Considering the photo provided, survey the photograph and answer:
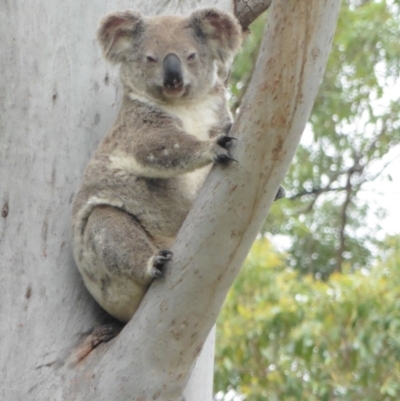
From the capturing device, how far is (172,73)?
320cm

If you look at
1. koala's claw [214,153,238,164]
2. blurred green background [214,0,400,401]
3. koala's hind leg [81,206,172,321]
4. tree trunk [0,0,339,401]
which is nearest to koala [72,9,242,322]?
koala's hind leg [81,206,172,321]

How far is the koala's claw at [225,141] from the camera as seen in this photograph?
252 cm

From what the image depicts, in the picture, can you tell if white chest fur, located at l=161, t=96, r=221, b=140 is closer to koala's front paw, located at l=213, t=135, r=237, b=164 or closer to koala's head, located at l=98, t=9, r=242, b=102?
koala's head, located at l=98, t=9, r=242, b=102

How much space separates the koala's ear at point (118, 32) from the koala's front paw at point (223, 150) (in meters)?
0.98

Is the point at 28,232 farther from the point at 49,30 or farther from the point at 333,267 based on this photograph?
the point at 333,267

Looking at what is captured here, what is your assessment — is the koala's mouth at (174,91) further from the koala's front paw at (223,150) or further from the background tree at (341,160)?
the background tree at (341,160)

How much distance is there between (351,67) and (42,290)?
7.40 meters

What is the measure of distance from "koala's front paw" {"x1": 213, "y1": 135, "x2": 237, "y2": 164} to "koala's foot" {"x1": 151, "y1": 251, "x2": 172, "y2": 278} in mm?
375

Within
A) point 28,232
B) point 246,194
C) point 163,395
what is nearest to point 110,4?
point 28,232

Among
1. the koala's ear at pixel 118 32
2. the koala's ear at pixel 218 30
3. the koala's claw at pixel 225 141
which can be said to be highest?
the koala's ear at pixel 218 30

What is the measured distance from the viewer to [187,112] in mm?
3363

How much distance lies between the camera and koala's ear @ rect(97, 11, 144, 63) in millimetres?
3293

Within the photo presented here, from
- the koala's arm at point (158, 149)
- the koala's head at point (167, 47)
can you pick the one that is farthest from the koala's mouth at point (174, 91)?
the koala's arm at point (158, 149)

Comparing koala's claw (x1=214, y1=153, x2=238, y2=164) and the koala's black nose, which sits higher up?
the koala's black nose
